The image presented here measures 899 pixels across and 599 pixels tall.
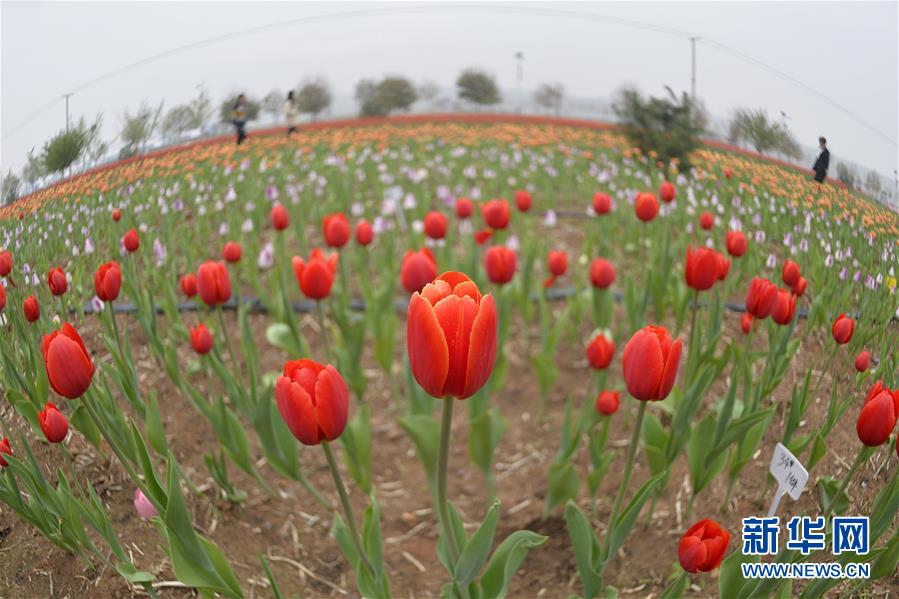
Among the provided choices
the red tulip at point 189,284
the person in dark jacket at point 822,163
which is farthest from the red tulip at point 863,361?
the red tulip at point 189,284

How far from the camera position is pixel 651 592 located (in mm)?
1729

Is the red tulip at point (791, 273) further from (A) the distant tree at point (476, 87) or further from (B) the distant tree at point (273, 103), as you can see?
(B) the distant tree at point (273, 103)

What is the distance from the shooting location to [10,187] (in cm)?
142

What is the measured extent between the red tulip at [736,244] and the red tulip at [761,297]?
0.25 meters

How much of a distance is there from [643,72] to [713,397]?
122 centimetres

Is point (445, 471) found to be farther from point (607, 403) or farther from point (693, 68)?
point (693, 68)

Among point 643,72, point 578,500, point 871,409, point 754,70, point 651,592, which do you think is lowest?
point 651,592

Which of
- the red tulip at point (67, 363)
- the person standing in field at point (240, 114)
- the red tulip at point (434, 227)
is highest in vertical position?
the person standing in field at point (240, 114)

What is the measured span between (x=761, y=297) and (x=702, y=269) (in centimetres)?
19

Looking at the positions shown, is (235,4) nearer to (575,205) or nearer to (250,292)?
(250,292)

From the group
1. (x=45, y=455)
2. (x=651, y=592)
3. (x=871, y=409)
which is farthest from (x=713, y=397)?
(x=45, y=455)

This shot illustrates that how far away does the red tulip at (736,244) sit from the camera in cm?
190

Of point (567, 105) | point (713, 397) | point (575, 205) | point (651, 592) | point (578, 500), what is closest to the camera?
point (651, 592)

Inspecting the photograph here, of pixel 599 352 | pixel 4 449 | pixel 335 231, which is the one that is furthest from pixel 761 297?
pixel 4 449
